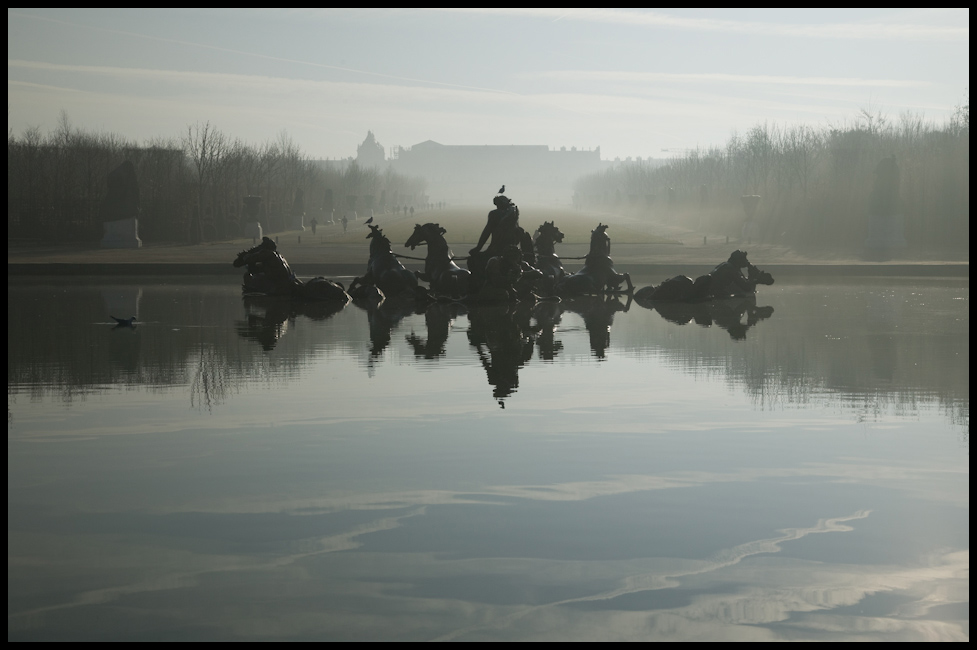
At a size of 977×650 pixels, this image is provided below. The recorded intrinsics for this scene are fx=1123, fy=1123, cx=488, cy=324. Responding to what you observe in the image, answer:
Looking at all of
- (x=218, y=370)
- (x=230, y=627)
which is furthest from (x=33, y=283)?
(x=230, y=627)

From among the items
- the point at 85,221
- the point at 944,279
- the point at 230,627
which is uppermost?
the point at 85,221

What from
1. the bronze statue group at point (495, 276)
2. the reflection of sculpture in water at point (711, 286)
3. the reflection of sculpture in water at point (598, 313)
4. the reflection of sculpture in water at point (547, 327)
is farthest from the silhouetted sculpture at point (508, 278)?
the reflection of sculpture in water at point (711, 286)

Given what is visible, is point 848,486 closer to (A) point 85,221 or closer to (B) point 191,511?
(B) point 191,511

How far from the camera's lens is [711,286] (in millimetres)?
20484

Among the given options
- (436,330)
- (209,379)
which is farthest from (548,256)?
(209,379)

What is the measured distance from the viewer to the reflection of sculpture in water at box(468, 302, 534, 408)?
32.0ft

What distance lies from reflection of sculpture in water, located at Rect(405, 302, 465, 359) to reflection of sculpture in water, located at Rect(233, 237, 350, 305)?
6.82ft

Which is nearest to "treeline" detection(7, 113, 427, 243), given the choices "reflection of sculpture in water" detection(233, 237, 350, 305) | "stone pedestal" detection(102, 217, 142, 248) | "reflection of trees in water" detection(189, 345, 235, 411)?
"stone pedestal" detection(102, 217, 142, 248)

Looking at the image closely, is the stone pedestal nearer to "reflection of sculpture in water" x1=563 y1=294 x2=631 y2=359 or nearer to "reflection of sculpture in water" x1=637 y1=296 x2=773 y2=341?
"reflection of sculpture in water" x1=563 y1=294 x2=631 y2=359

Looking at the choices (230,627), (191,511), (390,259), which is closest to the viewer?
(230,627)

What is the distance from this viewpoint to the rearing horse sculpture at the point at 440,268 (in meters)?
19.3

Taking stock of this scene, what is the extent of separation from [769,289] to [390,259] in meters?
8.20

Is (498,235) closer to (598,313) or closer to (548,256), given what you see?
(598,313)

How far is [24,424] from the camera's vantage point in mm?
7531
